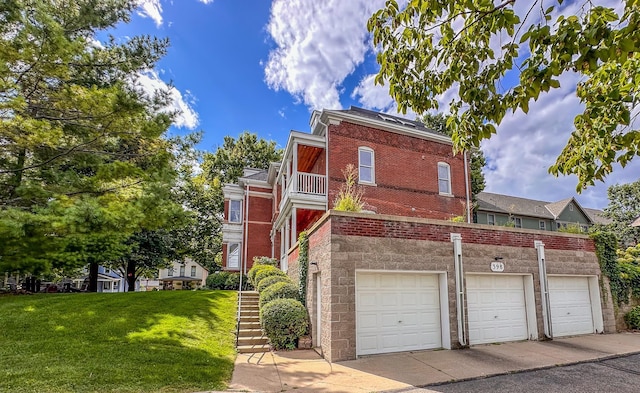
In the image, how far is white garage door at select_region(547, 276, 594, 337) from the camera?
34.9 feet

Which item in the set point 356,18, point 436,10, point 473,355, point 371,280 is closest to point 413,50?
point 436,10

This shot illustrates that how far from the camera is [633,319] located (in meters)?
11.7

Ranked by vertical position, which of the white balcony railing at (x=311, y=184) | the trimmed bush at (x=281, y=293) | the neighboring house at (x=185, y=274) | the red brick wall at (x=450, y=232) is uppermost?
the white balcony railing at (x=311, y=184)

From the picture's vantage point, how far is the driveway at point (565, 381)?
19.2 ft

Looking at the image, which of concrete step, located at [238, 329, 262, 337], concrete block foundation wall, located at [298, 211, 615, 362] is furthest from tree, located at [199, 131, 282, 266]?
concrete block foundation wall, located at [298, 211, 615, 362]

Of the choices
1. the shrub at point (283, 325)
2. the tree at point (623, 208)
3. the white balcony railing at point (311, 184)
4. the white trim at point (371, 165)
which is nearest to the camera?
the shrub at point (283, 325)

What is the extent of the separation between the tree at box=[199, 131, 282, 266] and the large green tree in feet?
67.6

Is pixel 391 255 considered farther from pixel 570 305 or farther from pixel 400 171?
pixel 400 171

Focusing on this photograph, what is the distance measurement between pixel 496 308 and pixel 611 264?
19.0 ft

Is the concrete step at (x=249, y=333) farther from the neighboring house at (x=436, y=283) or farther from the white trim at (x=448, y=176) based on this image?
the white trim at (x=448, y=176)

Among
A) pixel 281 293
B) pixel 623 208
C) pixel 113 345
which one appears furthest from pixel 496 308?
pixel 623 208

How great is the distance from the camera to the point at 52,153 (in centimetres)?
970

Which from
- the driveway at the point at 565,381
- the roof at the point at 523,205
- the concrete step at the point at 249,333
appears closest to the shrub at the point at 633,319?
the driveway at the point at 565,381

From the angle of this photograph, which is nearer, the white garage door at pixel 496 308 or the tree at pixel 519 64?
the tree at pixel 519 64
